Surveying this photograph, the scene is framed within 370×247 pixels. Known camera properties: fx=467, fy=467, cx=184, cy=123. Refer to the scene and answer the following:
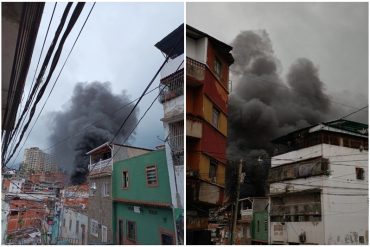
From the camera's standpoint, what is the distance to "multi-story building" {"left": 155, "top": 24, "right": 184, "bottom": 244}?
4.36 m

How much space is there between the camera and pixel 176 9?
454 centimetres

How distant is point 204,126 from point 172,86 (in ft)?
1.63

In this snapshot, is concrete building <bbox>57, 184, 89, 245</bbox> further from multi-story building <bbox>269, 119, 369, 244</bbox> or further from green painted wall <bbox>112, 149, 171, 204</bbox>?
multi-story building <bbox>269, 119, 369, 244</bbox>

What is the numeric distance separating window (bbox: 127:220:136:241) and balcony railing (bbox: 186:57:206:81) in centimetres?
153

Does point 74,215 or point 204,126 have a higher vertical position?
point 204,126

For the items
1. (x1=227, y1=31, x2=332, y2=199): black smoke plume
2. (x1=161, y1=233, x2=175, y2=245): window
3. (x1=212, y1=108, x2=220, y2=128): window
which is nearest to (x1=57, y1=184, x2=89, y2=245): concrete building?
(x1=161, y1=233, x2=175, y2=245): window

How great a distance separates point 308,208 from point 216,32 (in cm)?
193

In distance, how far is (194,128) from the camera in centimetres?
449

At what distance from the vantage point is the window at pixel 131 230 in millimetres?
4438

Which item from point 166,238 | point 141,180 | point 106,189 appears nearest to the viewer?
point 166,238

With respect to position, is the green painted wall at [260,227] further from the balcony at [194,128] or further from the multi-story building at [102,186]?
the multi-story building at [102,186]

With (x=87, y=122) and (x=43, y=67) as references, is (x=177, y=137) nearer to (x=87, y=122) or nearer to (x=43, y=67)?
(x=87, y=122)

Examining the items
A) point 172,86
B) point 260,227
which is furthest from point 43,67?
point 260,227

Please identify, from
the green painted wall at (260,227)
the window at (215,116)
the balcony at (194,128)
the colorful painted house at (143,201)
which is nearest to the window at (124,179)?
the colorful painted house at (143,201)
